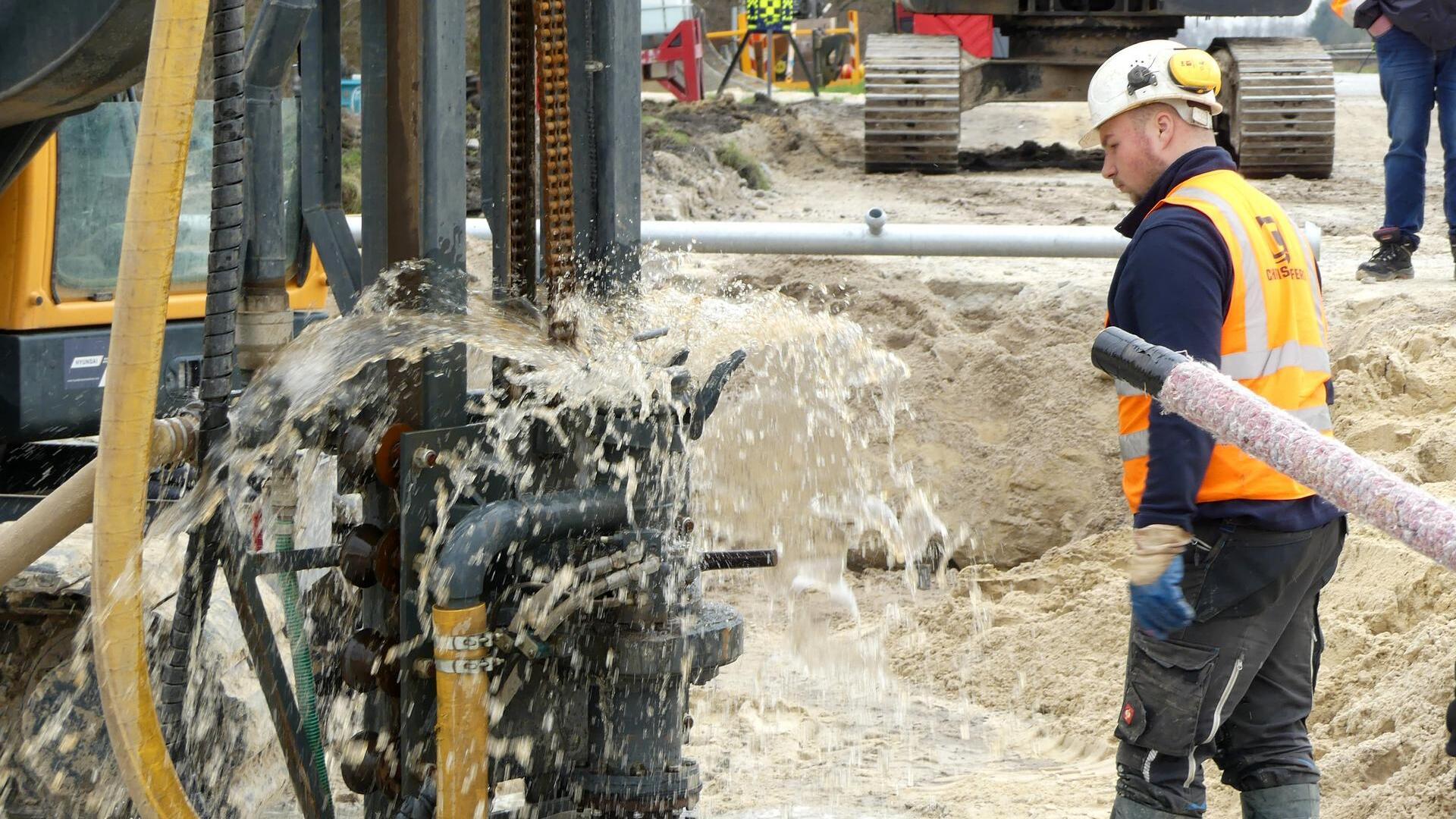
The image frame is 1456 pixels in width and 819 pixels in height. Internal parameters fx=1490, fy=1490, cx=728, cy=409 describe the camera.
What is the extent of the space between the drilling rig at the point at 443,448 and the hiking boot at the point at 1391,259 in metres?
4.91

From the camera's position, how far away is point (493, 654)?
263cm

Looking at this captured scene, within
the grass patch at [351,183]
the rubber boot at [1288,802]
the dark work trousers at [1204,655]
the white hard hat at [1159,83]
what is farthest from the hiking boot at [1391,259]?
the grass patch at [351,183]

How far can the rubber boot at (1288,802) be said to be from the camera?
3061mm

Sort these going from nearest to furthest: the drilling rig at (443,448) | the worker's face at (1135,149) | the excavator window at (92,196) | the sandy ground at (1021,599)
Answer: the drilling rig at (443,448)
the worker's face at (1135,149)
the excavator window at (92,196)
the sandy ground at (1021,599)

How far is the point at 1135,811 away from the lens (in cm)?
299

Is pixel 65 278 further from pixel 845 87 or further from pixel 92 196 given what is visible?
pixel 845 87

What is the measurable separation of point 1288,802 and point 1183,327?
3.39 feet

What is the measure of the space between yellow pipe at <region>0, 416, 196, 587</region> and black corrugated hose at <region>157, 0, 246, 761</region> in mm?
44

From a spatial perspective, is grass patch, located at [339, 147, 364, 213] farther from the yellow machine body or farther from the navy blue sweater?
the navy blue sweater

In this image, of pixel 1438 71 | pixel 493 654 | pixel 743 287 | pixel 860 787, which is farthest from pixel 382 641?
→ pixel 1438 71

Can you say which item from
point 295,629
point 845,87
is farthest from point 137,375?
point 845,87

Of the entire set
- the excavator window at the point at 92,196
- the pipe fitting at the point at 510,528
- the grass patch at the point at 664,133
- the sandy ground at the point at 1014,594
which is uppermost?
the grass patch at the point at 664,133

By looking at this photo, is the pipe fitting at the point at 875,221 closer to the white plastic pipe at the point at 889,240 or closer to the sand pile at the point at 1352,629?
the white plastic pipe at the point at 889,240

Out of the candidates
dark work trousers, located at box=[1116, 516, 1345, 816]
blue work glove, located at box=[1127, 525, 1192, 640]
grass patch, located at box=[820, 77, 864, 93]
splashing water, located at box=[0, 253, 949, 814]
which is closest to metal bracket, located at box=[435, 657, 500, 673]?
splashing water, located at box=[0, 253, 949, 814]
